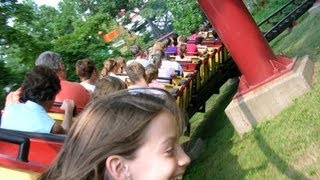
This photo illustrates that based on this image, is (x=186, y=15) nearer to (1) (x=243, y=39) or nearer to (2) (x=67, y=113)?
(1) (x=243, y=39)

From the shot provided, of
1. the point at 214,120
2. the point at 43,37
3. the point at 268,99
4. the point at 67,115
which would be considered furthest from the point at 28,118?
the point at 43,37

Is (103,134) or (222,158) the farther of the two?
(222,158)

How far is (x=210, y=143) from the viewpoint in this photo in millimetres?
7430

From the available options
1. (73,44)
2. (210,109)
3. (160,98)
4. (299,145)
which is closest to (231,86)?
(210,109)

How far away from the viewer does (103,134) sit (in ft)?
3.92

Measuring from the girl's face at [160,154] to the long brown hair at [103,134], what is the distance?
2 cm

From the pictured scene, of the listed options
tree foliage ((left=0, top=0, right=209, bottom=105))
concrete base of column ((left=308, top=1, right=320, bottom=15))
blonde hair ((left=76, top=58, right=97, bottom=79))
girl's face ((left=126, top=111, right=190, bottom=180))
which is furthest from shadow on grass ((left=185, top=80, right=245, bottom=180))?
concrete base of column ((left=308, top=1, right=320, bottom=15))

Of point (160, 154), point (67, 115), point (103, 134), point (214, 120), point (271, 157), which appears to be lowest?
point (214, 120)

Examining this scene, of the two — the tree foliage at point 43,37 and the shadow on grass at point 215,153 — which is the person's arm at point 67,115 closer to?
the shadow on grass at point 215,153

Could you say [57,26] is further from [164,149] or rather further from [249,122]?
[164,149]

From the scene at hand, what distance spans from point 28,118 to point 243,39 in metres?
3.98

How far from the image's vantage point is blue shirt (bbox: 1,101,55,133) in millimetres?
3068

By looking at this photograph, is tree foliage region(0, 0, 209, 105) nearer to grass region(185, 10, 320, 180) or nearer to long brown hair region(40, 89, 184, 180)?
grass region(185, 10, 320, 180)

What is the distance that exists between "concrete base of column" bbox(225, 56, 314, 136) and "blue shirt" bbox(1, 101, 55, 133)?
3.55 meters
